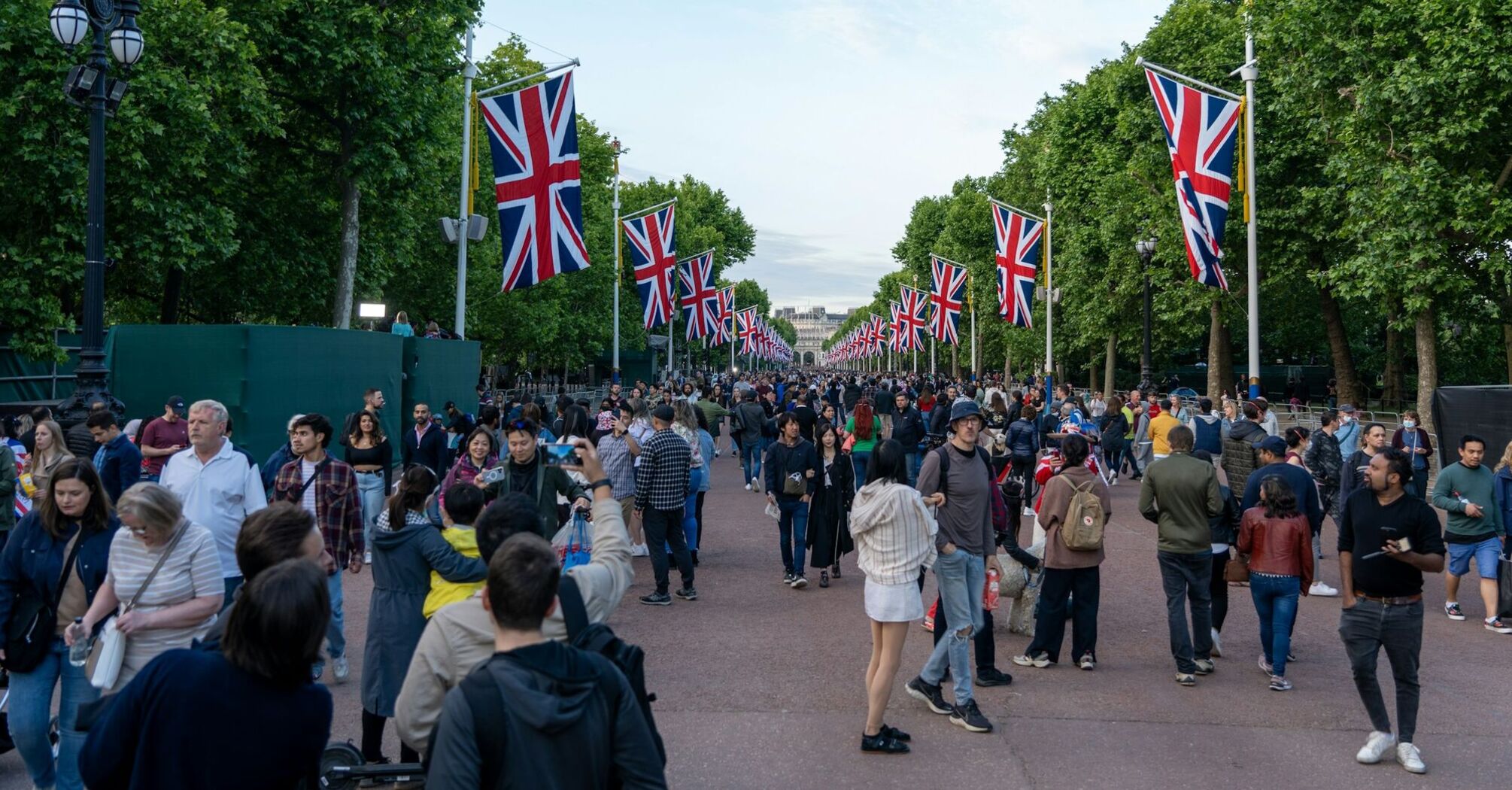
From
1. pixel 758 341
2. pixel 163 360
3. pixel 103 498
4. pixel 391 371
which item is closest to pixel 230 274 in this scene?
pixel 391 371

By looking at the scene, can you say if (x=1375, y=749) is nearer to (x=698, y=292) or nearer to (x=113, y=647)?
(x=113, y=647)

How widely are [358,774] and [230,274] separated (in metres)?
26.7

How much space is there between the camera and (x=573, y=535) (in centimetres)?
891

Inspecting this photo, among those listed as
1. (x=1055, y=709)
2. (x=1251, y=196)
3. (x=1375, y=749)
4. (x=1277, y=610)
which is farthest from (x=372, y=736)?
(x=1251, y=196)

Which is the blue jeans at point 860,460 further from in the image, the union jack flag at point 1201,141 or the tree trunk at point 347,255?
the tree trunk at point 347,255

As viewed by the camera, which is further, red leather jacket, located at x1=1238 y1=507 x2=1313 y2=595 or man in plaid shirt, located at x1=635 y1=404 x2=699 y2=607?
man in plaid shirt, located at x1=635 y1=404 x2=699 y2=607

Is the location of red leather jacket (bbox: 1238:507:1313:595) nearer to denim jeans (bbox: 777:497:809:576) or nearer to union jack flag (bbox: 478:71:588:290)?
denim jeans (bbox: 777:497:809:576)

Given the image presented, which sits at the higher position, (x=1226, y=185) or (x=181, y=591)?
(x=1226, y=185)

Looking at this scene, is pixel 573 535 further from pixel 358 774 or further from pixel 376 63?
pixel 376 63

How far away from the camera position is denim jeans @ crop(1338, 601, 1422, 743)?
627cm

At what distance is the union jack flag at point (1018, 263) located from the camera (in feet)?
102

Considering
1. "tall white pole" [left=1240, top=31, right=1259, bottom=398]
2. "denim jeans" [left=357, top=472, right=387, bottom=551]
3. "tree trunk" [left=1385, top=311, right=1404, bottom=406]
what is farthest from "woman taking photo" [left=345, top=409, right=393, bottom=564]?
"tree trunk" [left=1385, top=311, right=1404, bottom=406]

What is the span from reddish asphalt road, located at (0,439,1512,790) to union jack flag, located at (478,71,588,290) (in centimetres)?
951

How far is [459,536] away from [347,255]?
2384 centimetres
